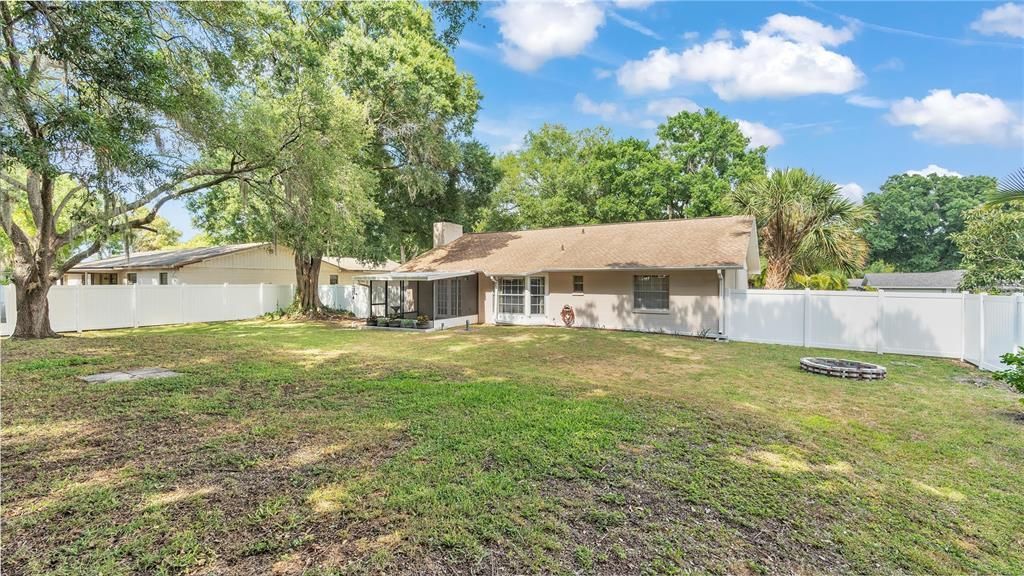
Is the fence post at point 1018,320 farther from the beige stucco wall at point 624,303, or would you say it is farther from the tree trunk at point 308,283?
the tree trunk at point 308,283

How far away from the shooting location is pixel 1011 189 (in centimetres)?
552

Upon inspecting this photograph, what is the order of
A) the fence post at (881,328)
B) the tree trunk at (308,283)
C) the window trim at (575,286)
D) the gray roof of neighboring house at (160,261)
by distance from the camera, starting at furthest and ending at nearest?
the gray roof of neighboring house at (160,261) → the tree trunk at (308,283) → the window trim at (575,286) → the fence post at (881,328)

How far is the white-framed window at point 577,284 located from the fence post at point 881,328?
8.13 m

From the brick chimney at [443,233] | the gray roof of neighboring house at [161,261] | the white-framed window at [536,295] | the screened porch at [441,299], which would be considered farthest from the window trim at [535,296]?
the gray roof of neighboring house at [161,261]

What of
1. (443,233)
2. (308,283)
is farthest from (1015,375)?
(308,283)

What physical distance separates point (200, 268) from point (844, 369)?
25.1 m

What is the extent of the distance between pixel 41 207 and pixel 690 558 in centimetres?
1474

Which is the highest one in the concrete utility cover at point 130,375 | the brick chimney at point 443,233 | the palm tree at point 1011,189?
the brick chimney at point 443,233

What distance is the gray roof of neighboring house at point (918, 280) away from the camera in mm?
26184

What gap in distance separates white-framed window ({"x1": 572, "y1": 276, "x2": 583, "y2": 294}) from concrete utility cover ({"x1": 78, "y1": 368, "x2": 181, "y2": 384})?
11736 mm

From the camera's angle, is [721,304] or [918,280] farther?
[918,280]

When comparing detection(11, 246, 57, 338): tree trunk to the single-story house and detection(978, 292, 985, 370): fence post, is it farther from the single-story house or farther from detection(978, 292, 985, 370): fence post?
detection(978, 292, 985, 370): fence post

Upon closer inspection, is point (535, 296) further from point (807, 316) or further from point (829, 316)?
point (829, 316)

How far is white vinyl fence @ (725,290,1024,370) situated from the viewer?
28.5 ft
